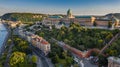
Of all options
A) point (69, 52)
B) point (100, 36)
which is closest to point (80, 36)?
point (100, 36)

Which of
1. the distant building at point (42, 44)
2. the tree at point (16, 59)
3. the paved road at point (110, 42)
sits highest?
the paved road at point (110, 42)

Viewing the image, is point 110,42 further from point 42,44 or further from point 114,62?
point 42,44

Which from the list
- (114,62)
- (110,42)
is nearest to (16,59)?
(114,62)

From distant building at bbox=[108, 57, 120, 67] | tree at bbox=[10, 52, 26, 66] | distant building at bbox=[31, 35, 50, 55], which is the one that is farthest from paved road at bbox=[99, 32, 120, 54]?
tree at bbox=[10, 52, 26, 66]

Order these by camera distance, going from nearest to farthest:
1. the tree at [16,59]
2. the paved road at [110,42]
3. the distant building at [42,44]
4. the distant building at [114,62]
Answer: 1. the distant building at [114,62]
2. the tree at [16,59]
3. the paved road at [110,42]
4. the distant building at [42,44]

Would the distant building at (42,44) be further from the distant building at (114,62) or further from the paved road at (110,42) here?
the distant building at (114,62)

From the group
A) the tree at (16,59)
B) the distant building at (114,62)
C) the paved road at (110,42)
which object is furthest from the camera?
the paved road at (110,42)

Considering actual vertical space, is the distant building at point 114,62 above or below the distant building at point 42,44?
above

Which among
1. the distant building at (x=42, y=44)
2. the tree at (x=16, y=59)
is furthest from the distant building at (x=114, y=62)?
the distant building at (x=42, y=44)

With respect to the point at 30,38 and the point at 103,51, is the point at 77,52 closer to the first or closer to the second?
the point at 103,51

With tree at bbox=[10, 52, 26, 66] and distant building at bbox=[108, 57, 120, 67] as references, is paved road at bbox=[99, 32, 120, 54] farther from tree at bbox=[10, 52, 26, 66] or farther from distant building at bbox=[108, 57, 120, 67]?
tree at bbox=[10, 52, 26, 66]

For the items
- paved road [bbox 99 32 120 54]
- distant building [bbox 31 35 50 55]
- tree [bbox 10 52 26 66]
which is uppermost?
paved road [bbox 99 32 120 54]
